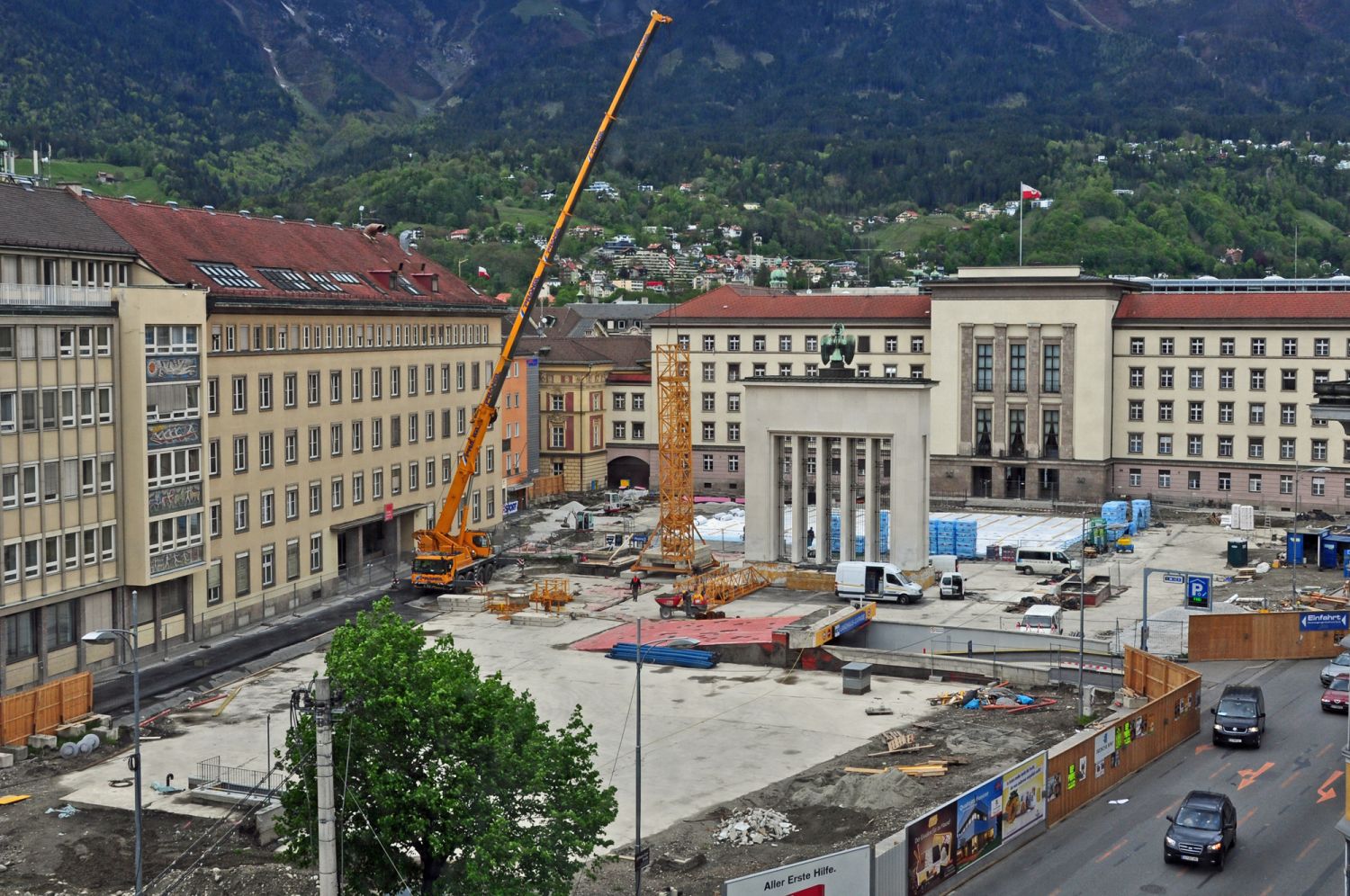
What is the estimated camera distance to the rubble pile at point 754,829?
44812mm

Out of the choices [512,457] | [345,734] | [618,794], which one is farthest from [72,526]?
[512,457]

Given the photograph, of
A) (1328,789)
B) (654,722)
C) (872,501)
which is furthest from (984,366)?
(1328,789)

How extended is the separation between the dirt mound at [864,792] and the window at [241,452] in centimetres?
3678

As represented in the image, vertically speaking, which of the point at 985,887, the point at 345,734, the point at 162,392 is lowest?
the point at 985,887

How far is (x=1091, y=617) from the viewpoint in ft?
262

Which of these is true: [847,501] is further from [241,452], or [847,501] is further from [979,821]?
[979,821]

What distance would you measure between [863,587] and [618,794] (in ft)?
120

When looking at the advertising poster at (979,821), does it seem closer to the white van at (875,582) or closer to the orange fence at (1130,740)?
the orange fence at (1130,740)

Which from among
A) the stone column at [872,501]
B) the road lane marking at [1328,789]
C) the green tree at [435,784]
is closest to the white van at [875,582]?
the stone column at [872,501]

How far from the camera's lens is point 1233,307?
118438mm

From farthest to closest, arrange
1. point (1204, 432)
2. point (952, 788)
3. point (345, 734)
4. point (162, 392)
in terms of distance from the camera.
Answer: point (1204, 432), point (162, 392), point (952, 788), point (345, 734)

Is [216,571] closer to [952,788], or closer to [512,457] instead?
[952,788]

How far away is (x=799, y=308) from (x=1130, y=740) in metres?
83.4

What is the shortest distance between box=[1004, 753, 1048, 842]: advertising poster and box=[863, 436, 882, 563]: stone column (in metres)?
41.9
